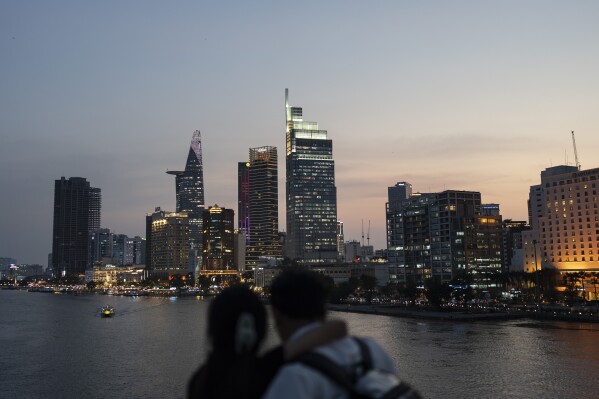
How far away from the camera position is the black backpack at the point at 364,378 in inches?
126

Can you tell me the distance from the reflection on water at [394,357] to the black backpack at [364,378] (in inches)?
1714

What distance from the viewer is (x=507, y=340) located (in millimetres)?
77062

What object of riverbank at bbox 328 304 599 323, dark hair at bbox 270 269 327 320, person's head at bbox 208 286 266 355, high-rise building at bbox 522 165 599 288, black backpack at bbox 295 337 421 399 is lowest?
riverbank at bbox 328 304 599 323

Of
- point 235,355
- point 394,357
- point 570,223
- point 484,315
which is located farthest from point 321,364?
point 570,223

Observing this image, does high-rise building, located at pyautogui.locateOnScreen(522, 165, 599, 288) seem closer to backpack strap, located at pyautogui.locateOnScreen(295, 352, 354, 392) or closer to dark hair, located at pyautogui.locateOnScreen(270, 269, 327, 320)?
dark hair, located at pyautogui.locateOnScreen(270, 269, 327, 320)

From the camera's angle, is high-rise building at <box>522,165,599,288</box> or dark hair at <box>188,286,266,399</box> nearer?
dark hair at <box>188,286,266,399</box>

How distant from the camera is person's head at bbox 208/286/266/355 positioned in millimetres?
3744

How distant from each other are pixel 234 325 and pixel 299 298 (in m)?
0.47

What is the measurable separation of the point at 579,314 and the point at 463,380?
62.9m

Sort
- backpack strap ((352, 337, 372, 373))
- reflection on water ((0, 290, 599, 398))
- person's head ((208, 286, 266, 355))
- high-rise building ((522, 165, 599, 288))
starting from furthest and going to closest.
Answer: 1. high-rise building ((522, 165, 599, 288))
2. reflection on water ((0, 290, 599, 398))
3. person's head ((208, 286, 266, 355))
4. backpack strap ((352, 337, 372, 373))

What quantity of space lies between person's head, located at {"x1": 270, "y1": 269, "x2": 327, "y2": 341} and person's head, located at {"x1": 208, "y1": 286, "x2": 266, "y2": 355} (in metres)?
0.16

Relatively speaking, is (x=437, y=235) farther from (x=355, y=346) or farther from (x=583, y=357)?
(x=355, y=346)

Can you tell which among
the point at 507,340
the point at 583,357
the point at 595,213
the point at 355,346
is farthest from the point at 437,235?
the point at 355,346

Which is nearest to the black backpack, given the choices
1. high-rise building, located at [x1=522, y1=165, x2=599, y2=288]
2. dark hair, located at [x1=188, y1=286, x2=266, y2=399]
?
dark hair, located at [x1=188, y1=286, x2=266, y2=399]
